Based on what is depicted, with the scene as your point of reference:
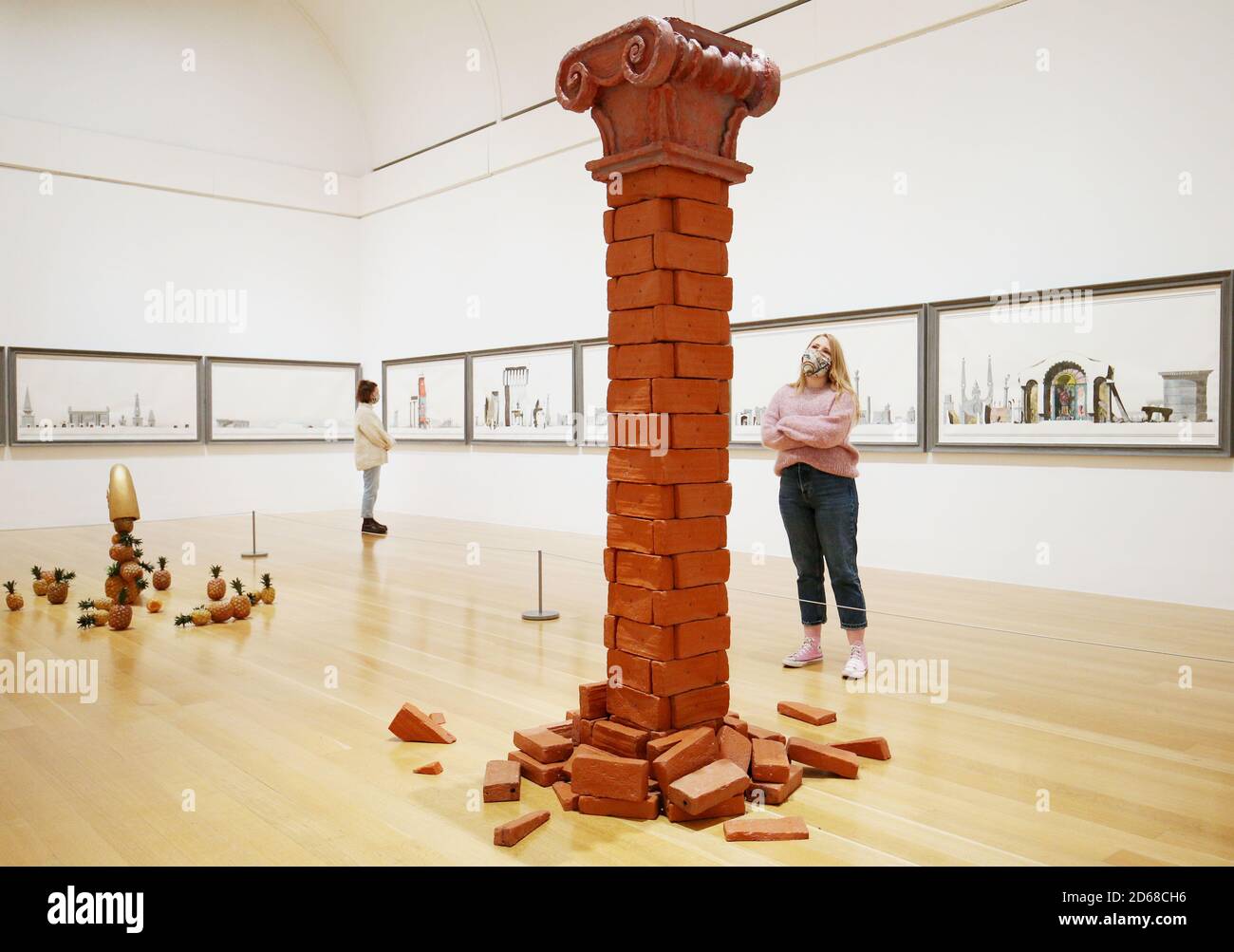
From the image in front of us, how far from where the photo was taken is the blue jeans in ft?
19.6

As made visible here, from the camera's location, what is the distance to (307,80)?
16.6m

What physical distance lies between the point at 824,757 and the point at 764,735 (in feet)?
1.14

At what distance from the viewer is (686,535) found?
4.26 meters

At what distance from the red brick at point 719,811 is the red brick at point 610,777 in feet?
0.41

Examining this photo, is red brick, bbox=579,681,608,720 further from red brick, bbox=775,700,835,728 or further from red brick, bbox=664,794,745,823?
red brick, bbox=775,700,835,728

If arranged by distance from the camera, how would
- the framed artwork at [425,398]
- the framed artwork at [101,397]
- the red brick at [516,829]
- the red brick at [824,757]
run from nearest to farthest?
1. the red brick at [516,829]
2. the red brick at [824,757]
3. the framed artwork at [101,397]
4. the framed artwork at [425,398]

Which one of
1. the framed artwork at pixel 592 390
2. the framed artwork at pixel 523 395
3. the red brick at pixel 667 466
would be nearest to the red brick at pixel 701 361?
the red brick at pixel 667 466

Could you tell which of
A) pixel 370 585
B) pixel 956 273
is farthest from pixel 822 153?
pixel 370 585

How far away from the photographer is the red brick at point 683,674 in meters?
4.15

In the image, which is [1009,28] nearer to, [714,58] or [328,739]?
[714,58]

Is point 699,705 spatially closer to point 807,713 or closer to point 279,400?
point 807,713

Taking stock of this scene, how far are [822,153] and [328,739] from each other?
8.24 metres

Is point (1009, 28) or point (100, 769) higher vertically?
point (1009, 28)

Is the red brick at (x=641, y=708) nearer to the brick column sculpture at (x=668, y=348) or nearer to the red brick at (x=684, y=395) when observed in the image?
the brick column sculpture at (x=668, y=348)
